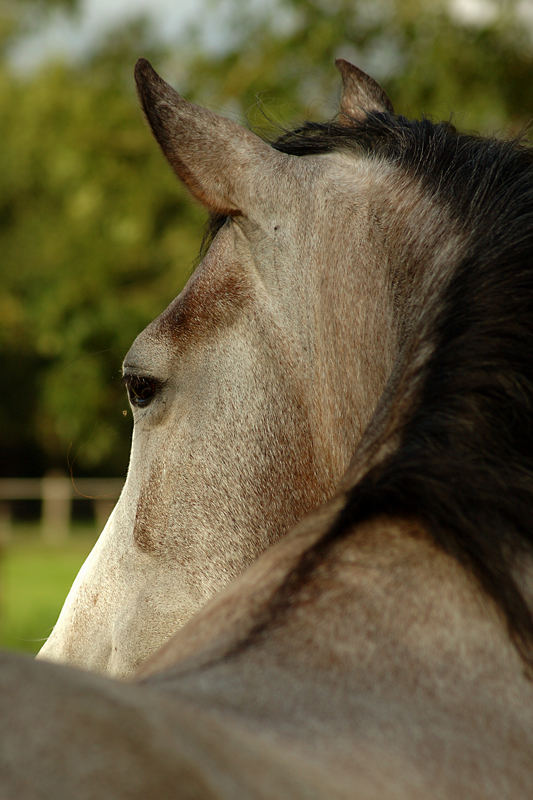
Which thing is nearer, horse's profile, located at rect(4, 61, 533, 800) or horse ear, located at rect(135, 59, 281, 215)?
horse's profile, located at rect(4, 61, 533, 800)

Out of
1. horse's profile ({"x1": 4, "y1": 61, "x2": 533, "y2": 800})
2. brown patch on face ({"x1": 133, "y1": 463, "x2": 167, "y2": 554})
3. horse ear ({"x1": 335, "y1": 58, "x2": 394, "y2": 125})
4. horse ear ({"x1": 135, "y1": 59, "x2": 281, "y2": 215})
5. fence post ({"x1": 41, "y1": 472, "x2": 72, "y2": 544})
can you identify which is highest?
horse ear ({"x1": 335, "y1": 58, "x2": 394, "y2": 125})

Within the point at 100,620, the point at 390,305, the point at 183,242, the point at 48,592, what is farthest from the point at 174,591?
the point at 48,592

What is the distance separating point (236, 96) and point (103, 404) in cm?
328

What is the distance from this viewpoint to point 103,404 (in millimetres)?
9438

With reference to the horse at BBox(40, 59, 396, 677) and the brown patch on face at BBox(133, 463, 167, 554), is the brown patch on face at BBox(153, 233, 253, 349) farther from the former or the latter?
the brown patch on face at BBox(133, 463, 167, 554)

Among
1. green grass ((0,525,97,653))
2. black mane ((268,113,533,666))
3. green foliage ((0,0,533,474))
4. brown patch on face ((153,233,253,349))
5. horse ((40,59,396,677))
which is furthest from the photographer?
green grass ((0,525,97,653))

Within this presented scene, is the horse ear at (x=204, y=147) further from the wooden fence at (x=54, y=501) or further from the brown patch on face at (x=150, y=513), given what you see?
the wooden fence at (x=54, y=501)

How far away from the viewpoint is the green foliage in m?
8.73

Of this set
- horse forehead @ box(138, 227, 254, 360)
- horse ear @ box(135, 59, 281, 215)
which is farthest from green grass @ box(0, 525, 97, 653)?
horse ear @ box(135, 59, 281, 215)

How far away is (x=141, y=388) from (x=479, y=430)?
3.55 feet

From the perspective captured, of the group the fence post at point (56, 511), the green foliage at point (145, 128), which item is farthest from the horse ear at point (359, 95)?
the fence post at point (56, 511)

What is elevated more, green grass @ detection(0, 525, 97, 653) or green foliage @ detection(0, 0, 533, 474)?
green foliage @ detection(0, 0, 533, 474)

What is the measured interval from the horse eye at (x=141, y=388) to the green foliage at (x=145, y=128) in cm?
395

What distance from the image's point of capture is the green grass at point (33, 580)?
35.5ft
